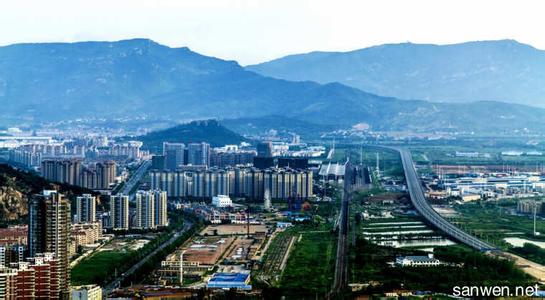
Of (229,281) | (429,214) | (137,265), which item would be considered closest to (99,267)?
(137,265)

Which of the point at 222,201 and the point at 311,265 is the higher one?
the point at 222,201

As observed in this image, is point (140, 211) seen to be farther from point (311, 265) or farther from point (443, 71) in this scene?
point (443, 71)

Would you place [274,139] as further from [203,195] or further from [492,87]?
[492,87]

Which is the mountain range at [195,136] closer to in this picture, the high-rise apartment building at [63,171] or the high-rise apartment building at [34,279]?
the high-rise apartment building at [63,171]

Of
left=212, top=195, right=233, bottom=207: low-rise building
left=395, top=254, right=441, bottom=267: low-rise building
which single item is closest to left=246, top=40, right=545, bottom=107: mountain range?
left=212, top=195, right=233, bottom=207: low-rise building

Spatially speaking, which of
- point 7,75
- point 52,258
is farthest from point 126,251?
point 7,75

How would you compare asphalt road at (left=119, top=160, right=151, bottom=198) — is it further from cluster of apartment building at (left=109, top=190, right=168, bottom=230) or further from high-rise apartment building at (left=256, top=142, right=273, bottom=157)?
cluster of apartment building at (left=109, top=190, right=168, bottom=230)

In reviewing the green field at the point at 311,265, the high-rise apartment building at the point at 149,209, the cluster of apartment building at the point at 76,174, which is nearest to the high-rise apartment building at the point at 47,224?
the green field at the point at 311,265
